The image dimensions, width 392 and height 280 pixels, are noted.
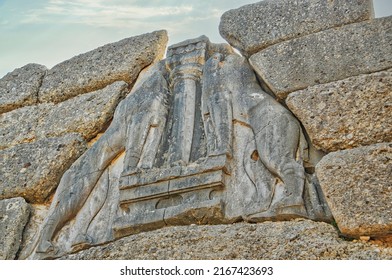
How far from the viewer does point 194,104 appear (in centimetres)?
468

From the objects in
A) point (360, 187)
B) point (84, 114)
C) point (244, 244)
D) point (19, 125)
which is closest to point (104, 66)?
point (84, 114)

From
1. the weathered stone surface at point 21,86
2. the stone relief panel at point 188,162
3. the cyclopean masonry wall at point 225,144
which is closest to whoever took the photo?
the cyclopean masonry wall at point 225,144

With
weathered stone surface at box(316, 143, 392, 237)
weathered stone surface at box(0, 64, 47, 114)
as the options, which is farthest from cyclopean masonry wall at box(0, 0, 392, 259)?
weathered stone surface at box(0, 64, 47, 114)

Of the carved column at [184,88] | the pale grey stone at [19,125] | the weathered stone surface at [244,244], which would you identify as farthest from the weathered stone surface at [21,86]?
the weathered stone surface at [244,244]

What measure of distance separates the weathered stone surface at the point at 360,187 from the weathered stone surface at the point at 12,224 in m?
2.01

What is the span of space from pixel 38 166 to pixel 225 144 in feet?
4.76

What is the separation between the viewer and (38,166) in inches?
196

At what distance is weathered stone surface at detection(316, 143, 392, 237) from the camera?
11.4 ft

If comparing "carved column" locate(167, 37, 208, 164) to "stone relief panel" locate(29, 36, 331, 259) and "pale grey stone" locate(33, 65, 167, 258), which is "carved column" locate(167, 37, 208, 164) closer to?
"stone relief panel" locate(29, 36, 331, 259)

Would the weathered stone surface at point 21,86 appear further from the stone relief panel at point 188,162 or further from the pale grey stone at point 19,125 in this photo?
the stone relief panel at point 188,162

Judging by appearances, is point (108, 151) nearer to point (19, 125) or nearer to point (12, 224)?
point (12, 224)

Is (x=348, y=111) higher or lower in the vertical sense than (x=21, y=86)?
lower

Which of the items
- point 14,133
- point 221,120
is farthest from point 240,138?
point 14,133

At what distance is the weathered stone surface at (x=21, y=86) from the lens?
5684 millimetres
